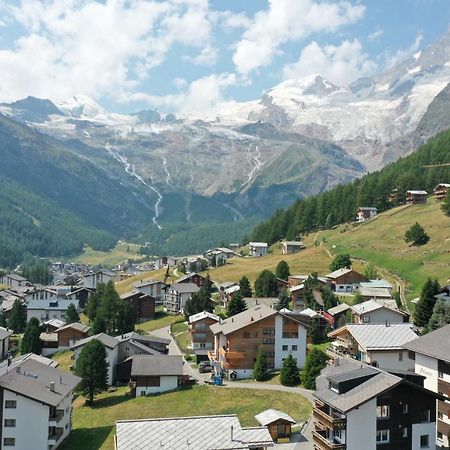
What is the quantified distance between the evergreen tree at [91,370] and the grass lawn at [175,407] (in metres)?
1.70

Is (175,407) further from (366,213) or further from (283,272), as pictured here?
(366,213)

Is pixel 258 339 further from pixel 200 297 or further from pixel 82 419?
pixel 200 297

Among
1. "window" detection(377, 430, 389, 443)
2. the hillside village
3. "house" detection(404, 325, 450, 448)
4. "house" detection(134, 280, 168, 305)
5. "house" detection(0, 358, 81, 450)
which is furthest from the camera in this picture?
"house" detection(134, 280, 168, 305)

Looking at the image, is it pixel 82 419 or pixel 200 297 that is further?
pixel 200 297

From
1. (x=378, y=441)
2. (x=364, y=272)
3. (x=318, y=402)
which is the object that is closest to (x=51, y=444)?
(x=318, y=402)

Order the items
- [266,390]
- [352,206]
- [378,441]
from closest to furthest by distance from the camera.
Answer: [378,441] < [266,390] < [352,206]

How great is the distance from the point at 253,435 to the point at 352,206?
5362 inches

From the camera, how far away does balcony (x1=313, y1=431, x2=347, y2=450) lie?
42494 mm

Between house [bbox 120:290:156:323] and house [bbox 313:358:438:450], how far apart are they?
8492 cm

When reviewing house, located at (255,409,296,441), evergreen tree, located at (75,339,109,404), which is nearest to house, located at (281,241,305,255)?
evergreen tree, located at (75,339,109,404)

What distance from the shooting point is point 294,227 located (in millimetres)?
177000

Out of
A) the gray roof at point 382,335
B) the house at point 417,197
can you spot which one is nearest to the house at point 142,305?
the gray roof at point 382,335

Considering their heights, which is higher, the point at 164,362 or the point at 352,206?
the point at 352,206

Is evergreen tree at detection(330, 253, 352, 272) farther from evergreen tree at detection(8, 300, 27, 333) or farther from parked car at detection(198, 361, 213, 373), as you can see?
→ evergreen tree at detection(8, 300, 27, 333)
